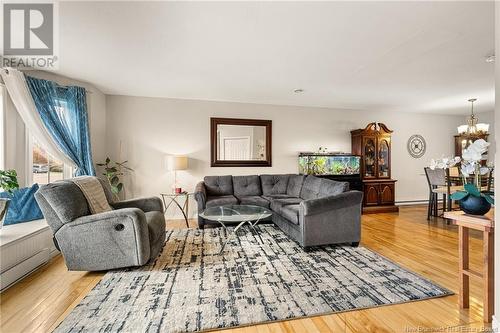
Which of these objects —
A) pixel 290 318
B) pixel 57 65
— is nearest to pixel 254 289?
pixel 290 318

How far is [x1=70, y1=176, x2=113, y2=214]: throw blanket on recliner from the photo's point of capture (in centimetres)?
250

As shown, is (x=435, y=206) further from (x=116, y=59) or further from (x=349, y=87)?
(x=116, y=59)

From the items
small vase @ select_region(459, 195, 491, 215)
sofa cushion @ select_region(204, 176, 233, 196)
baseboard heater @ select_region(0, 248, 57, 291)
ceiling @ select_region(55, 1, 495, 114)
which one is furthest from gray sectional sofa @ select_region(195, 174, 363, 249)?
baseboard heater @ select_region(0, 248, 57, 291)

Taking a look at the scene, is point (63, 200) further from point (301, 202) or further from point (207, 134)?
point (207, 134)

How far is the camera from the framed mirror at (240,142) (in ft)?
16.0

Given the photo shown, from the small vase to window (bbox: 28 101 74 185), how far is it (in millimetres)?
4406

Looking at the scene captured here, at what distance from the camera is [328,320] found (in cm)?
165

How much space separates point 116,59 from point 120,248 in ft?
7.03

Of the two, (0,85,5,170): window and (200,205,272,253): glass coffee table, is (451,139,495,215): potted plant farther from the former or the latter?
(0,85,5,170): window

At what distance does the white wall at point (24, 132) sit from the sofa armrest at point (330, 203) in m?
3.42

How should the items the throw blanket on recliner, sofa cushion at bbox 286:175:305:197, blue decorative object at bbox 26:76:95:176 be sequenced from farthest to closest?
sofa cushion at bbox 286:175:305:197 → blue decorative object at bbox 26:76:95:176 → the throw blanket on recliner

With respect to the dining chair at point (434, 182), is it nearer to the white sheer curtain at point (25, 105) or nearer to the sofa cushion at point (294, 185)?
the sofa cushion at point (294, 185)

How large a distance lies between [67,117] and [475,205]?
4.65m

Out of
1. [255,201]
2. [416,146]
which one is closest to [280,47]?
[255,201]
